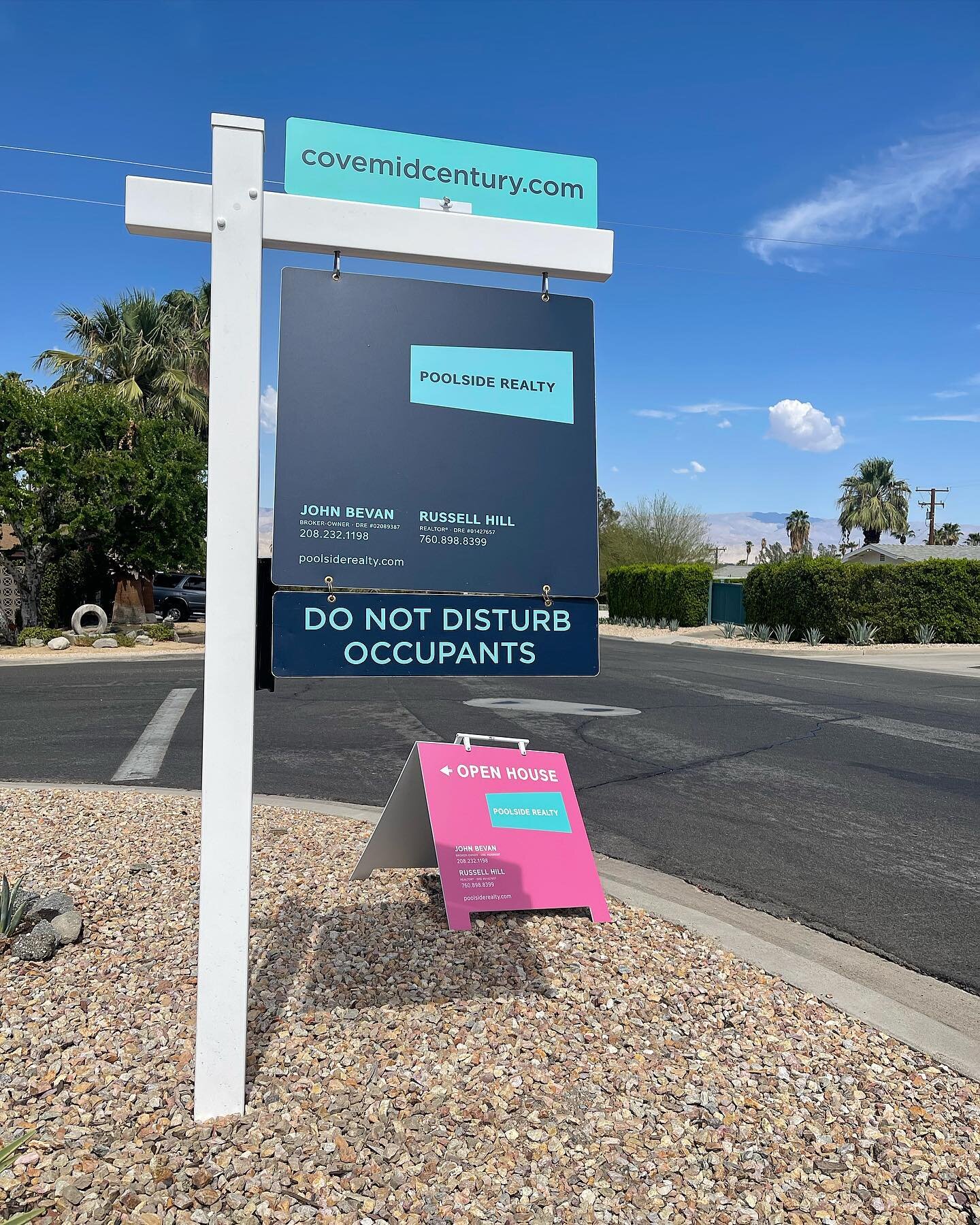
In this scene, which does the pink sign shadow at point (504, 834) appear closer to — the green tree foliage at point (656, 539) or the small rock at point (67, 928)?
the small rock at point (67, 928)

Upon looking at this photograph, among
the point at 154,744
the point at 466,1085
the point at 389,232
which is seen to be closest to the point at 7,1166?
the point at 466,1085

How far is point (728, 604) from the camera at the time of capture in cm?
3127

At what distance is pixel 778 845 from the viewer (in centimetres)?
592

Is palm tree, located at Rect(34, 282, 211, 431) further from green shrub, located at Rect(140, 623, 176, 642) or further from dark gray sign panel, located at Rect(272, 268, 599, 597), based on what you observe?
dark gray sign panel, located at Rect(272, 268, 599, 597)

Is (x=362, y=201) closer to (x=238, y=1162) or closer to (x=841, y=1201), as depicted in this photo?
(x=238, y=1162)

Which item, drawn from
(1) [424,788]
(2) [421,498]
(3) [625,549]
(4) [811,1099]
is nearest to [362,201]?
(2) [421,498]

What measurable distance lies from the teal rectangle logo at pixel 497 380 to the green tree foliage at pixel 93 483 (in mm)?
20168

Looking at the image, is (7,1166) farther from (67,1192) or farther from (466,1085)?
(466,1085)

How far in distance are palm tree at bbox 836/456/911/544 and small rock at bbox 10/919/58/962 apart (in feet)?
215

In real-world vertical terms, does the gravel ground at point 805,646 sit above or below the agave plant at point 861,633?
below

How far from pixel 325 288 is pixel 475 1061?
251 cm

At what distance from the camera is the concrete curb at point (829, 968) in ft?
11.0

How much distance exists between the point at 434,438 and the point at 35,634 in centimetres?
2075

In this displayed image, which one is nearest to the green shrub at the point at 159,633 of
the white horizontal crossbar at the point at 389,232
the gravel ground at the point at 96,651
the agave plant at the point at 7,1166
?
the gravel ground at the point at 96,651
